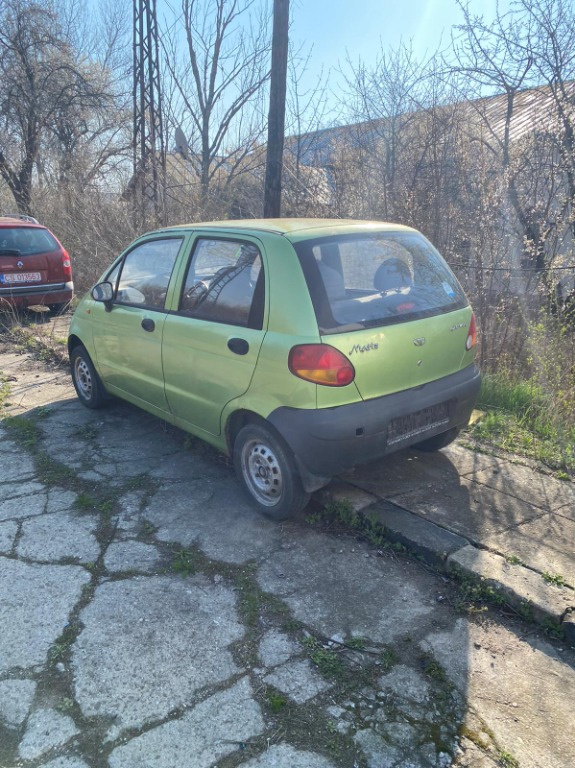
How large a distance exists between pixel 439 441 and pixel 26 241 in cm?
805

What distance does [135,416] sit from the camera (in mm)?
5797

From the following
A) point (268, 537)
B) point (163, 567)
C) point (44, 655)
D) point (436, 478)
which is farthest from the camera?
point (436, 478)

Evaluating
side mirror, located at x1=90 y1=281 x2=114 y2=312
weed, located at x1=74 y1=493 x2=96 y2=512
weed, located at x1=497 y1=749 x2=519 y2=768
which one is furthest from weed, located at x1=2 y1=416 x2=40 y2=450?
weed, located at x1=497 y1=749 x2=519 y2=768

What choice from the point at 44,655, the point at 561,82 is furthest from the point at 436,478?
the point at 561,82

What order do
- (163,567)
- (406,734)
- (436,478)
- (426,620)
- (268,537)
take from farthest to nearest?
(436,478), (268,537), (163,567), (426,620), (406,734)

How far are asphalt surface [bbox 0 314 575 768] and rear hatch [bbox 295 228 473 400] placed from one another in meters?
0.87

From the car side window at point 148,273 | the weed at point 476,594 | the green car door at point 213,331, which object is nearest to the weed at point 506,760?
the weed at point 476,594

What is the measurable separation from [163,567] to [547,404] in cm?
346

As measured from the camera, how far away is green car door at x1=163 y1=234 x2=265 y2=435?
3740mm

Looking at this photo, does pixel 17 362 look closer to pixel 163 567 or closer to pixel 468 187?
pixel 163 567

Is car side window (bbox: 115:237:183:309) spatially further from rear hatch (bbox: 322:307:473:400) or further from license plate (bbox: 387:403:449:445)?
license plate (bbox: 387:403:449:445)

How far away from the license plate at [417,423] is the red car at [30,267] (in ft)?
25.8

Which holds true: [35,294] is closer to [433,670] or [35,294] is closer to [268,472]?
[268,472]

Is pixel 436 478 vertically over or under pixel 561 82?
under
